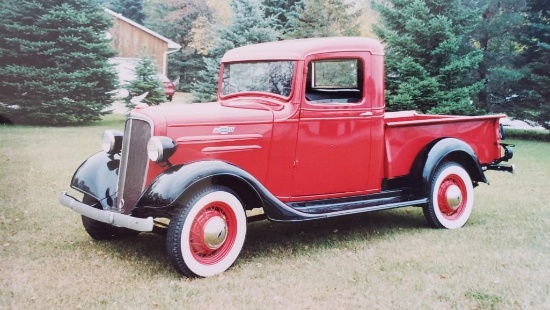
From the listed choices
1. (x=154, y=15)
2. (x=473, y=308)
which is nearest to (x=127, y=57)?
(x=154, y=15)

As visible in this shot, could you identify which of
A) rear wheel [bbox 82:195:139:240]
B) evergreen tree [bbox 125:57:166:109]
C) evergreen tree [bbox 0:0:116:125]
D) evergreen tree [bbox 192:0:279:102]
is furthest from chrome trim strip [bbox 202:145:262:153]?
evergreen tree [bbox 125:57:166:109]

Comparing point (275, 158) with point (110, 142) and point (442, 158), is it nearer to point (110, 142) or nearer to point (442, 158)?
point (110, 142)

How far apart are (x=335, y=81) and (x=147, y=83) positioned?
11226 mm

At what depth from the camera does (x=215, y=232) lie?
4.05 metres

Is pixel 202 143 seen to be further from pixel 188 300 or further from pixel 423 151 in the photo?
pixel 423 151

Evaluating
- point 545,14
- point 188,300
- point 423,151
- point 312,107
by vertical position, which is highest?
point 545,14

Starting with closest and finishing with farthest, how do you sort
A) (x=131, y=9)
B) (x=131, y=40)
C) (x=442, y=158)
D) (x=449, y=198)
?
(x=442, y=158) < (x=449, y=198) < (x=131, y=40) < (x=131, y=9)

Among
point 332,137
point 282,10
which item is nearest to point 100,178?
point 332,137

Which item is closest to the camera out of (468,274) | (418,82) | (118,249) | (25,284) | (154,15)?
(25,284)

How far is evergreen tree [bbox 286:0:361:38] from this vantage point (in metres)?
14.9

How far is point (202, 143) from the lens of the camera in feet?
14.0

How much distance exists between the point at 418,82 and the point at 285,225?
27.4ft

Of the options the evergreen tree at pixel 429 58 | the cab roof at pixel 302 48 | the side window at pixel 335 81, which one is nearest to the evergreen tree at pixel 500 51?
the evergreen tree at pixel 429 58

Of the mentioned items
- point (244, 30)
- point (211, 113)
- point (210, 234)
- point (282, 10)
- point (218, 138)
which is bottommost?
point (210, 234)
